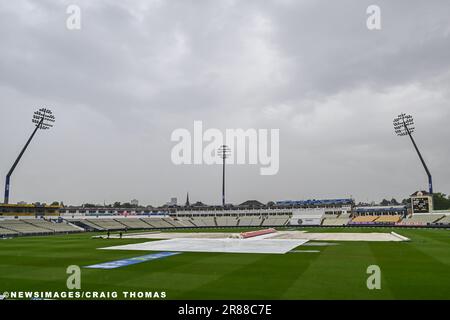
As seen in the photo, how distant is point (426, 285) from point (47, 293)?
1823cm

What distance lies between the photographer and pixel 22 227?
7331 cm

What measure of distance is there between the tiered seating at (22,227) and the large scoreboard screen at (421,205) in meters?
88.4

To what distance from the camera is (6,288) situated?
58.9 feet

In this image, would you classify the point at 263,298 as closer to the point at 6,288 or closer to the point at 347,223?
the point at 6,288

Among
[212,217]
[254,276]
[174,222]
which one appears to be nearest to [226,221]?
[212,217]

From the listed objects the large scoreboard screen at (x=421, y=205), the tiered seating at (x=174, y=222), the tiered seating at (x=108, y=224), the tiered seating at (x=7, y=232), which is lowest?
the tiered seating at (x=174, y=222)

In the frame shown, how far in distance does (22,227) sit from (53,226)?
28.2 feet

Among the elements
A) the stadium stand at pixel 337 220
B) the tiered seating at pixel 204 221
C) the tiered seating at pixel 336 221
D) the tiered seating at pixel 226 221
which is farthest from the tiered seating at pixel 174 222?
the stadium stand at pixel 337 220

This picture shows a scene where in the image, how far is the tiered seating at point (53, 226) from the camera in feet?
258

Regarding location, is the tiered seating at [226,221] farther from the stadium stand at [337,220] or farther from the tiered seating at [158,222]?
the stadium stand at [337,220]

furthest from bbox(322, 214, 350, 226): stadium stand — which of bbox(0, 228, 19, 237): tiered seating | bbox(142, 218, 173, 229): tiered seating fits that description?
bbox(0, 228, 19, 237): tiered seating

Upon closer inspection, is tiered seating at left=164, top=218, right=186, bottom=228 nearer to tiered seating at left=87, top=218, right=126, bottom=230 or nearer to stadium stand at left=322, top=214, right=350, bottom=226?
tiered seating at left=87, top=218, right=126, bottom=230

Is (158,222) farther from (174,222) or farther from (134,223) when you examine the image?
(134,223)
